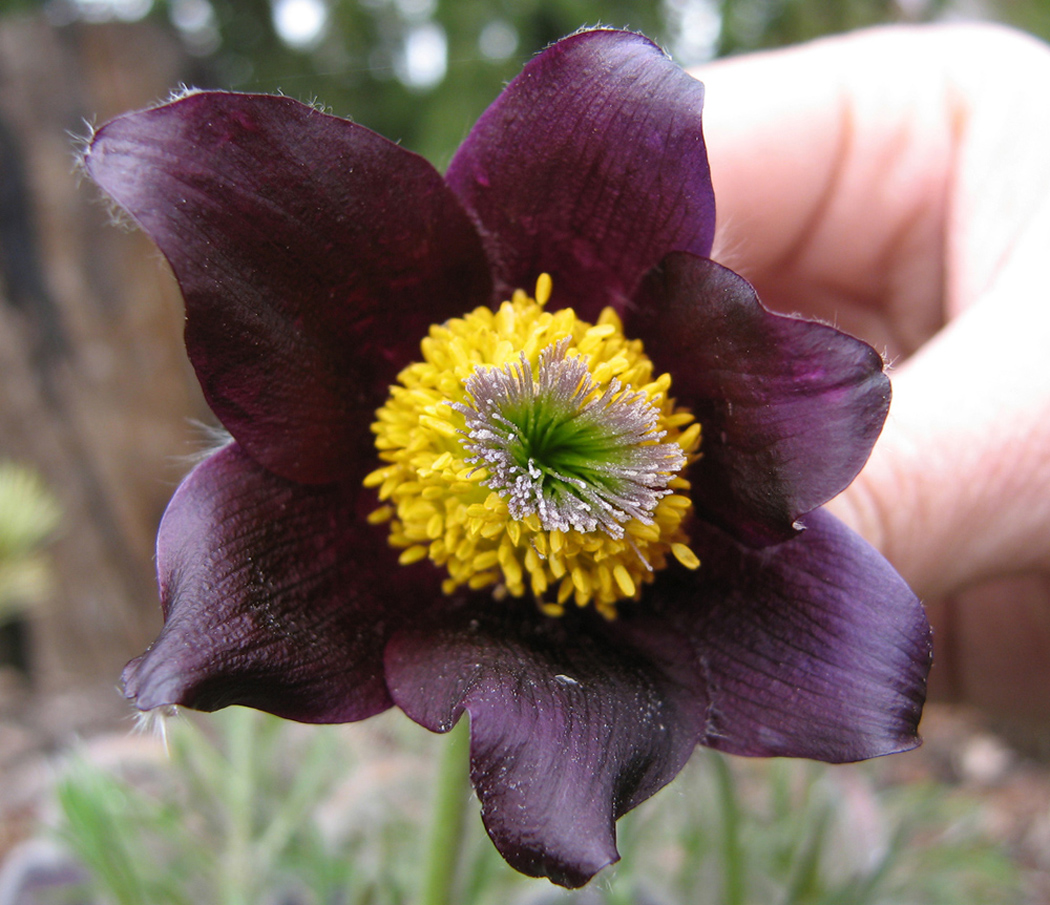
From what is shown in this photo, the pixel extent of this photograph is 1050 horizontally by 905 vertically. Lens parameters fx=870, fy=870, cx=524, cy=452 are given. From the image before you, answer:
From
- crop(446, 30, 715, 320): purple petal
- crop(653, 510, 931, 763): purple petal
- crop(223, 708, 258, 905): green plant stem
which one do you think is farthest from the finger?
crop(223, 708, 258, 905): green plant stem

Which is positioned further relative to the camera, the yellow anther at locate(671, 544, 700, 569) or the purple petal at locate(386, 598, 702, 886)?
the yellow anther at locate(671, 544, 700, 569)

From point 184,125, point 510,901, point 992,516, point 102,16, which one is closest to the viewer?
point 184,125

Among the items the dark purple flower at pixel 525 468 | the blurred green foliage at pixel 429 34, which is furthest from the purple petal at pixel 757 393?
the blurred green foliage at pixel 429 34

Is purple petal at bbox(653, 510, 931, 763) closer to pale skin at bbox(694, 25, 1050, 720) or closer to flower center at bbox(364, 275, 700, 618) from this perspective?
flower center at bbox(364, 275, 700, 618)

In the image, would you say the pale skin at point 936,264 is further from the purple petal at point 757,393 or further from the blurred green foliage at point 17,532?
the blurred green foliage at point 17,532

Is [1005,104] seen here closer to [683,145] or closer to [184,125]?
[683,145]

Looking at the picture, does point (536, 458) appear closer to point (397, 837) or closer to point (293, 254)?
point (293, 254)

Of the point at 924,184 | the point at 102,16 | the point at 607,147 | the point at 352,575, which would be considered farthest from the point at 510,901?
the point at 102,16
